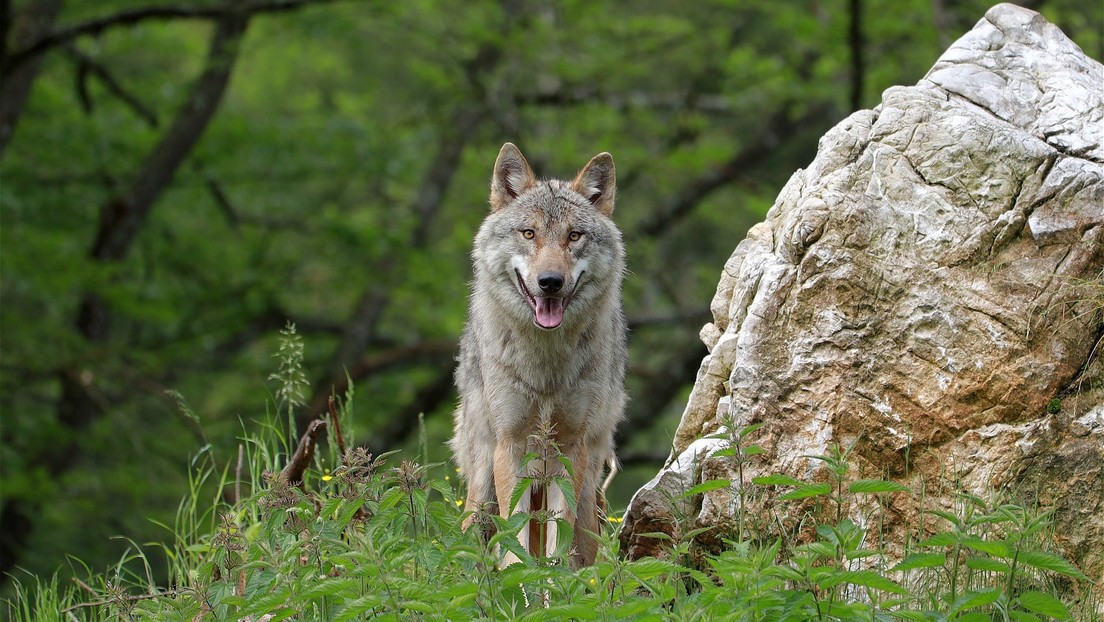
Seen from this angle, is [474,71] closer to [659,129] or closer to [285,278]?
[659,129]

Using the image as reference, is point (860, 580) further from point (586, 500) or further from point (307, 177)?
point (307, 177)

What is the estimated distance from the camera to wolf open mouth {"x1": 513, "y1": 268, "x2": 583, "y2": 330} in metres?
6.32

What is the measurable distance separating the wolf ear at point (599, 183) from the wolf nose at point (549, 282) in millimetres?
874

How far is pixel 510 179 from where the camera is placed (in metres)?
7.16

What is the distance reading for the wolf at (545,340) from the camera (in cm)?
643

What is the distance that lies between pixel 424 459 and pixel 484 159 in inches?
545

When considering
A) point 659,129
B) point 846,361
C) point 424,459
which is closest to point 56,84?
point 659,129

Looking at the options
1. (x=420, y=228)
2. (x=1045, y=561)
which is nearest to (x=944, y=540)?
(x=1045, y=561)

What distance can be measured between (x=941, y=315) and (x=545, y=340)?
7.25 ft

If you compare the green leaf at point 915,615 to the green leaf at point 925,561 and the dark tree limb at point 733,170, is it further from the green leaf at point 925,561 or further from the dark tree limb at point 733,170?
the dark tree limb at point 733,170

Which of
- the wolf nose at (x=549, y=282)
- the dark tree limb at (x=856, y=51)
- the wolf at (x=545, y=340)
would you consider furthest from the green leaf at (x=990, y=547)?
the dark tree limb at (x=856, y=51)

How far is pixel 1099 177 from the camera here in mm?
5320

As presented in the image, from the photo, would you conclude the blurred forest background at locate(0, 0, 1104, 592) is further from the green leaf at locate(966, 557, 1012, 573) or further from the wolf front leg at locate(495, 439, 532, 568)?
the green leaf at locate(966, 557, 1012, 573)

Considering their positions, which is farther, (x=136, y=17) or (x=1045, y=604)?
(x=136, y=17)
